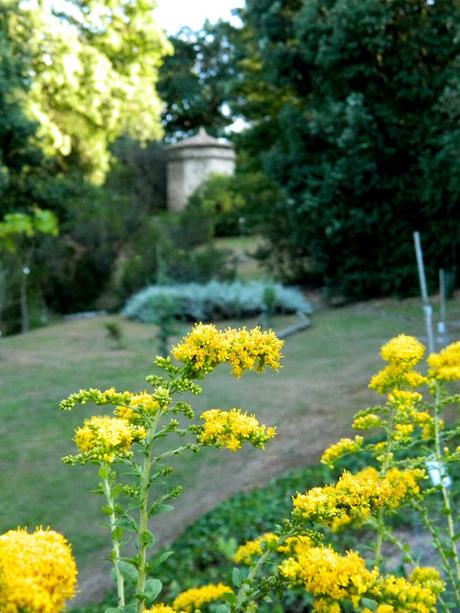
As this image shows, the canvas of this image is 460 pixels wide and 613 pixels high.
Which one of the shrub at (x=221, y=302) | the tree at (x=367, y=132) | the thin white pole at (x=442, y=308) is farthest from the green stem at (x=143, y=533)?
the shrub at (x=221, y=302)

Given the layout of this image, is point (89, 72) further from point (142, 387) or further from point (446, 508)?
point (446, 508)

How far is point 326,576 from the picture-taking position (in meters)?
1.01

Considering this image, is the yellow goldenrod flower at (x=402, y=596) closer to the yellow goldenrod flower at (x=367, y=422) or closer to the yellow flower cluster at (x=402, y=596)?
the yellow flower cluster at (x=402, y=596)

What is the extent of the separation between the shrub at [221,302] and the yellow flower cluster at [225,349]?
12141 millimetres

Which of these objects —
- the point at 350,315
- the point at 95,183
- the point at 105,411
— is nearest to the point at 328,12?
the point at 350,315

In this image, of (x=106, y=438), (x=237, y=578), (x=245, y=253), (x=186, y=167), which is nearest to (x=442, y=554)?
(x=237, y=578)

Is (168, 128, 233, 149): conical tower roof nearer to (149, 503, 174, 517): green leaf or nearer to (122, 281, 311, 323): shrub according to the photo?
(122, 281, 311, 323): shrub

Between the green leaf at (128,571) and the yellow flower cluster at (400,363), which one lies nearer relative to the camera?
the green leaf at (128,571)

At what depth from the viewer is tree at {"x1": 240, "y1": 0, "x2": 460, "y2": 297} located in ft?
41.0

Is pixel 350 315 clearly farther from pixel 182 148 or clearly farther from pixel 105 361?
pixel 182 148

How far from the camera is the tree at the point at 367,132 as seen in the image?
1250 cm

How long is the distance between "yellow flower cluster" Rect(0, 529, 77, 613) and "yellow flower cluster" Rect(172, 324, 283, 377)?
17.2 inches

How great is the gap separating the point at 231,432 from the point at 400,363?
0.64 metres

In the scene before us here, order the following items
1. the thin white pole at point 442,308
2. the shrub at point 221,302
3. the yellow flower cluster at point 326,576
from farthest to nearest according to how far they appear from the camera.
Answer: the shrub at point 221,302 → the thin white pole at point 442,308 → the yellow flower cluster at point 326,576
